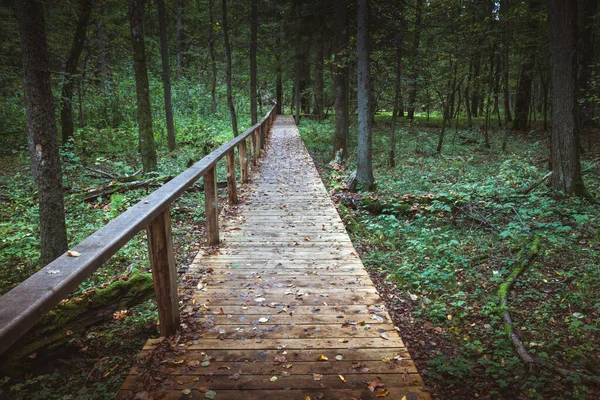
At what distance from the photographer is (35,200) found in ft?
28.1

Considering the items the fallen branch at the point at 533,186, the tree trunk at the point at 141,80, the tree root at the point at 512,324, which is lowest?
the tree root at the point at 512,324

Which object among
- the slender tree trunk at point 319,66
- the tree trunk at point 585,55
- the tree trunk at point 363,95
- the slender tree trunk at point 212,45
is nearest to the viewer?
the tree trunk at point 363,95

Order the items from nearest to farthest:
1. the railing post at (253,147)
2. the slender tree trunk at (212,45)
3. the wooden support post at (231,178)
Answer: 1. the wooden support post at (231,178)
2. the railing post at (253,147)
3. the slender tree trunk at (212,45)

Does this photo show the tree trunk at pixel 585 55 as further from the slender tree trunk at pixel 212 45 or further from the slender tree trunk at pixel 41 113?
the slender tree trunk at pixel 41 113

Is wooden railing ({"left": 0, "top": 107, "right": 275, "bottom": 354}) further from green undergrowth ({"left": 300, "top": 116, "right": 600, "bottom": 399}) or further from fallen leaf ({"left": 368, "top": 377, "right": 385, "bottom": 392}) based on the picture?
green undergrowth ({"left": 300, "top": 116, "right": 600, "bottom": 399})

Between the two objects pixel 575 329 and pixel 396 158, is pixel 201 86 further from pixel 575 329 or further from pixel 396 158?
pixel 575 329

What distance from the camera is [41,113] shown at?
4.54 meters

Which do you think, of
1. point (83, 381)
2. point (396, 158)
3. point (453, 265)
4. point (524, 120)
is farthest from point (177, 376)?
point (524, 120)

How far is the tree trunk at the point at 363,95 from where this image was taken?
913cm

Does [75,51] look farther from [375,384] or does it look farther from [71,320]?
[375,384]

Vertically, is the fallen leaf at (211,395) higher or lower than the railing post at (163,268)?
lower

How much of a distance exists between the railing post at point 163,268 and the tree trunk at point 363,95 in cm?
758

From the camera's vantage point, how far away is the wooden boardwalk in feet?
7.63

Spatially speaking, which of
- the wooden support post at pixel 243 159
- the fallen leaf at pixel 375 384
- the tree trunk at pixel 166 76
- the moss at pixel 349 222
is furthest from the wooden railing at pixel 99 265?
the tree trunk at pixel 166 76
